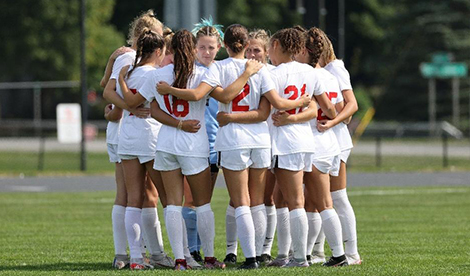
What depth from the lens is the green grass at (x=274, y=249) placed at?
8812mm

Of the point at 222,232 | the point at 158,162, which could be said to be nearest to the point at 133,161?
the point at 158,162

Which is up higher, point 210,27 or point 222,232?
point 210,27

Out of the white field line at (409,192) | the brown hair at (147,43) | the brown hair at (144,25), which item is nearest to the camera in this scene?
the brown hair at (147,43)

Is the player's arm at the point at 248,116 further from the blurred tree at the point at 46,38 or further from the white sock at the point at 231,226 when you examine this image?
the blurred tree at the point at 46,38

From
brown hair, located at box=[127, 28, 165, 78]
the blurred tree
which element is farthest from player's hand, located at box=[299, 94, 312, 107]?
the blurred tree

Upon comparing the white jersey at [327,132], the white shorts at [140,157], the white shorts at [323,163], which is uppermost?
the white jersey at [327,132]

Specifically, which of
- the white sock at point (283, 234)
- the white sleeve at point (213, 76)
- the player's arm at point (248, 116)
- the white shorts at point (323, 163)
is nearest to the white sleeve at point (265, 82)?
the player's arm at point (248, 116)

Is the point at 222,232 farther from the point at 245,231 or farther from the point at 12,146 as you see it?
the point at 12,146

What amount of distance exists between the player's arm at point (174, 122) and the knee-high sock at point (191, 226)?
1340 mm

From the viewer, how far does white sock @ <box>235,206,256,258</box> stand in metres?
8.38

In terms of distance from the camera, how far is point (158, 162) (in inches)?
332

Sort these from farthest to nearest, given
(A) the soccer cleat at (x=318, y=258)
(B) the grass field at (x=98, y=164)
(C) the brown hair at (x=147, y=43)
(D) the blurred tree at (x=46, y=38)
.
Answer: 1. (D) the blurred tree at (x=46, y=38)
2. (B) the grass field at (x=98, y=164)
3. (A) the soccer cleat at (x=318, y=258)
4. (C) the brown hair at (x=147, y=43)

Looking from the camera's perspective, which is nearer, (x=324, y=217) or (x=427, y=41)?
(x=324, y=217)

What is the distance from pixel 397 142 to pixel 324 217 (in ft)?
96.7
